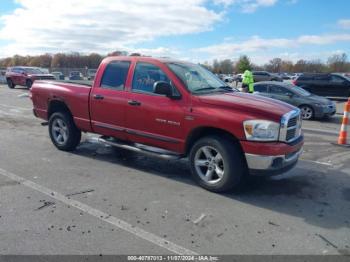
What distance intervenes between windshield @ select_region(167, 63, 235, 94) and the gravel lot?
4.86 feet

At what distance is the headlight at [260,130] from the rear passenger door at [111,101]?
2.28m

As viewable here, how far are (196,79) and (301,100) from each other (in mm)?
9155

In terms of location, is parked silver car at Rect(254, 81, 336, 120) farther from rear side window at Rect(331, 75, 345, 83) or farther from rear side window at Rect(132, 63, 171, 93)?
rear side window at Rect(331, 75, 345, 83)

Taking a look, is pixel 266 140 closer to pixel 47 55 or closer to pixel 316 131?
pixel 316 131

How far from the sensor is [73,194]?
16.5ft

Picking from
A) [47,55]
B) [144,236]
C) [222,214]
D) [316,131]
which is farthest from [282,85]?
[47,55]

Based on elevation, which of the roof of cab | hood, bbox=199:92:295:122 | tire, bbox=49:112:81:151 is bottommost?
tire, bbox=49:112:81:151

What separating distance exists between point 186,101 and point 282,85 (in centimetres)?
980

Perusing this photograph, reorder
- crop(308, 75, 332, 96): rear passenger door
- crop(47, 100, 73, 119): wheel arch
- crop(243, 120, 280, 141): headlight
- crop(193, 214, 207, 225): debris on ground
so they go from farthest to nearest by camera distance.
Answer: crop(308, 75, 332, 96): rear passenger door, crop(47, 100, 73, 119): wheel arch, crop(243, 120, 280, 141): headlight, crop(193, 214, 207, 225): debris on ground

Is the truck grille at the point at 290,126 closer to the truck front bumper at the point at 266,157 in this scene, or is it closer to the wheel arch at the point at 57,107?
the truck front bumper at the point at 266,157

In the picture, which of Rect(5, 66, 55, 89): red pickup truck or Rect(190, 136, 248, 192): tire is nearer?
Rect(190, 136, 248, 192): tire

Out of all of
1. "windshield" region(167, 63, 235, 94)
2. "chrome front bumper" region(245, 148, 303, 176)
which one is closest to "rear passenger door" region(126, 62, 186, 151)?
"windshield" region(167, 63, 235, 94)

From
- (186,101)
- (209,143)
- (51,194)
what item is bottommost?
(51,194)

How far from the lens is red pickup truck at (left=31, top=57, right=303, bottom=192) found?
16.0 feet
